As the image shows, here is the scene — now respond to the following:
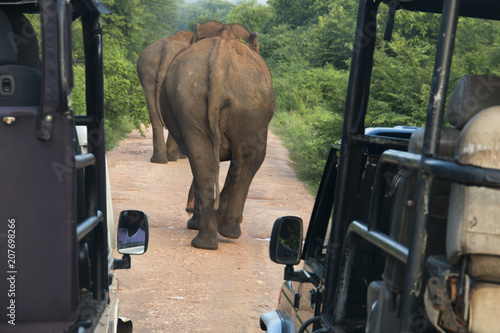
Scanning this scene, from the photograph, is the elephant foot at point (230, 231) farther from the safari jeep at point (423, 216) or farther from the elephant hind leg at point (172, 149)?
the elephant hind leg at point (172, 149)

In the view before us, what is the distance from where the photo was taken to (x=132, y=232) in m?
3.71

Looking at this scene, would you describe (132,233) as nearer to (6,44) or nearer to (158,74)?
(6,44)

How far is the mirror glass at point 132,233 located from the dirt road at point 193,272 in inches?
61.7

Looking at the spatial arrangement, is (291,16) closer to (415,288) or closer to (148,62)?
(148,62)

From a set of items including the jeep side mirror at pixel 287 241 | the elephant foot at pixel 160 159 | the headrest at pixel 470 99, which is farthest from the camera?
the elephant foot at pixel 160 159

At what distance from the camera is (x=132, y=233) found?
3703 millimetres

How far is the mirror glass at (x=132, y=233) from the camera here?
3684mm

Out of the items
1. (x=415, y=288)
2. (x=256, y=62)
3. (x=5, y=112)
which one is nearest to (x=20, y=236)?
(x=5, y=112)

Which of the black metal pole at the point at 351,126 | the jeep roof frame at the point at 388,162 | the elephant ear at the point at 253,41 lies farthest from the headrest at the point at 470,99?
the elephant ear at the point at 253,41

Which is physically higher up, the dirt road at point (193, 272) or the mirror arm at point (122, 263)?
the mirror arm at point (122, 263)

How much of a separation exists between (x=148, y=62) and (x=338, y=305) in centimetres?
1330

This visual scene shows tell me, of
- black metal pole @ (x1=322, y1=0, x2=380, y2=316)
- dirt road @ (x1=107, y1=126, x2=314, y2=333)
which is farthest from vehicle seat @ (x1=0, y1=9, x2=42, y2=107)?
dirt road @ (x1=107, y1=126, x2=314, y2=333)

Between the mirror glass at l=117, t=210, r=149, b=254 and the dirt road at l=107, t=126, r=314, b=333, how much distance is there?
1.57 metres

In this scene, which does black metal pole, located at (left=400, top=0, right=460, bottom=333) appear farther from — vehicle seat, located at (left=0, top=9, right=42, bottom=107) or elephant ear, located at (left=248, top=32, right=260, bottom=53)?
elephant ear, located at (left=248, top=32, right=260, bottom=53)
